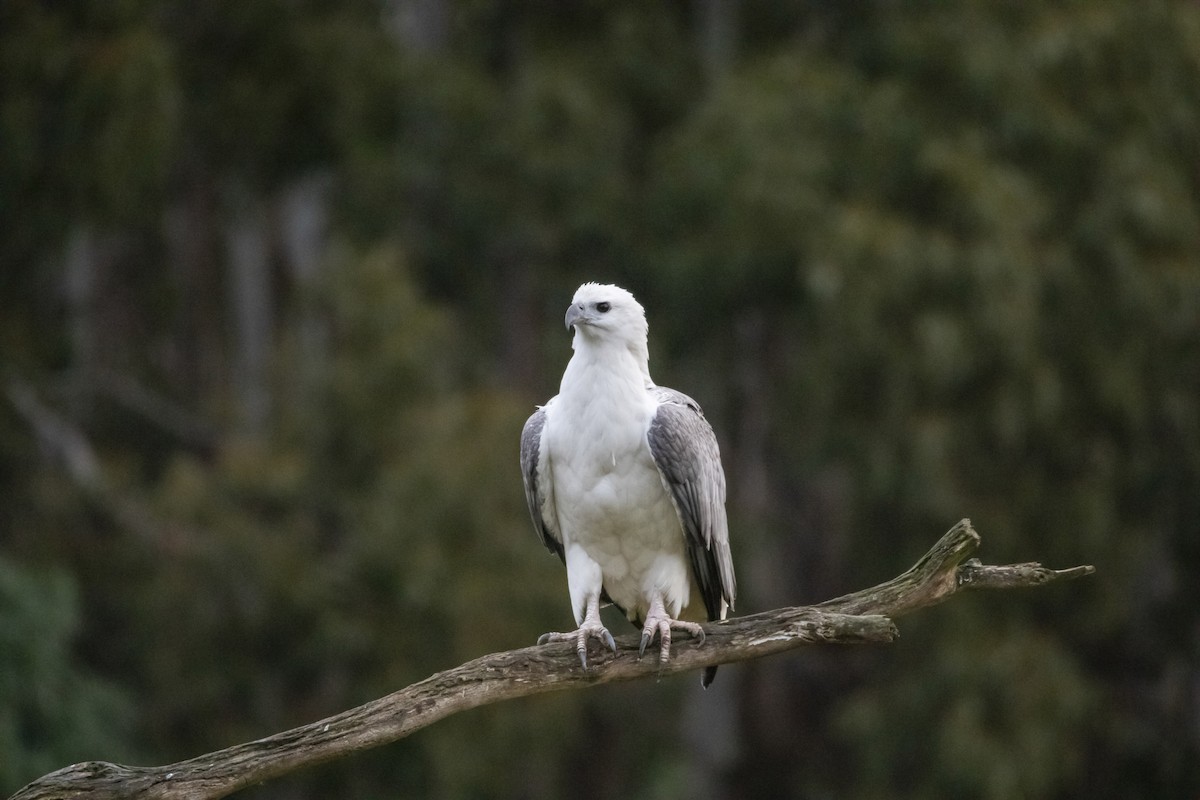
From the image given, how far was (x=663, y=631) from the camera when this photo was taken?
6551 millimetres

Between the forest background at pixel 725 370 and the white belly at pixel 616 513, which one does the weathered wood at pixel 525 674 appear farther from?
the forest background at pixel 725 370

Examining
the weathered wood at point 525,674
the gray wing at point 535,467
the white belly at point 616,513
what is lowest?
the weathered wood at point 525,674

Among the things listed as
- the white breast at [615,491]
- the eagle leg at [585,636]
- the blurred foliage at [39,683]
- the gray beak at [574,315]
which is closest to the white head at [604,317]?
the gray beak at [574,315]

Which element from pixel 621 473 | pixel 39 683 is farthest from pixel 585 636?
pixel 39 683

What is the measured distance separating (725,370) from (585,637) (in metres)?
13.8

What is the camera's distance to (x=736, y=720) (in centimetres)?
1975

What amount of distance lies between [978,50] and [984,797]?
24.1 ft

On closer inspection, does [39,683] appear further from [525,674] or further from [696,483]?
[525,674]

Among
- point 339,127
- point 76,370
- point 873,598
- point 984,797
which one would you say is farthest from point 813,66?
point 873,598

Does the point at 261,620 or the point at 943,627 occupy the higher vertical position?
the point at 261,620

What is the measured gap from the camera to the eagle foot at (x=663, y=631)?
21.2 feet

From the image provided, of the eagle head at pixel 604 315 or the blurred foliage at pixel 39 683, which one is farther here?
the blurred foliage at pixel 39 683

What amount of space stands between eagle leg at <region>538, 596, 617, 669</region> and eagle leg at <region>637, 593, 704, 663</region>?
0.13m

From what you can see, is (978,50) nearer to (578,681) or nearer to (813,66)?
(813,66)
